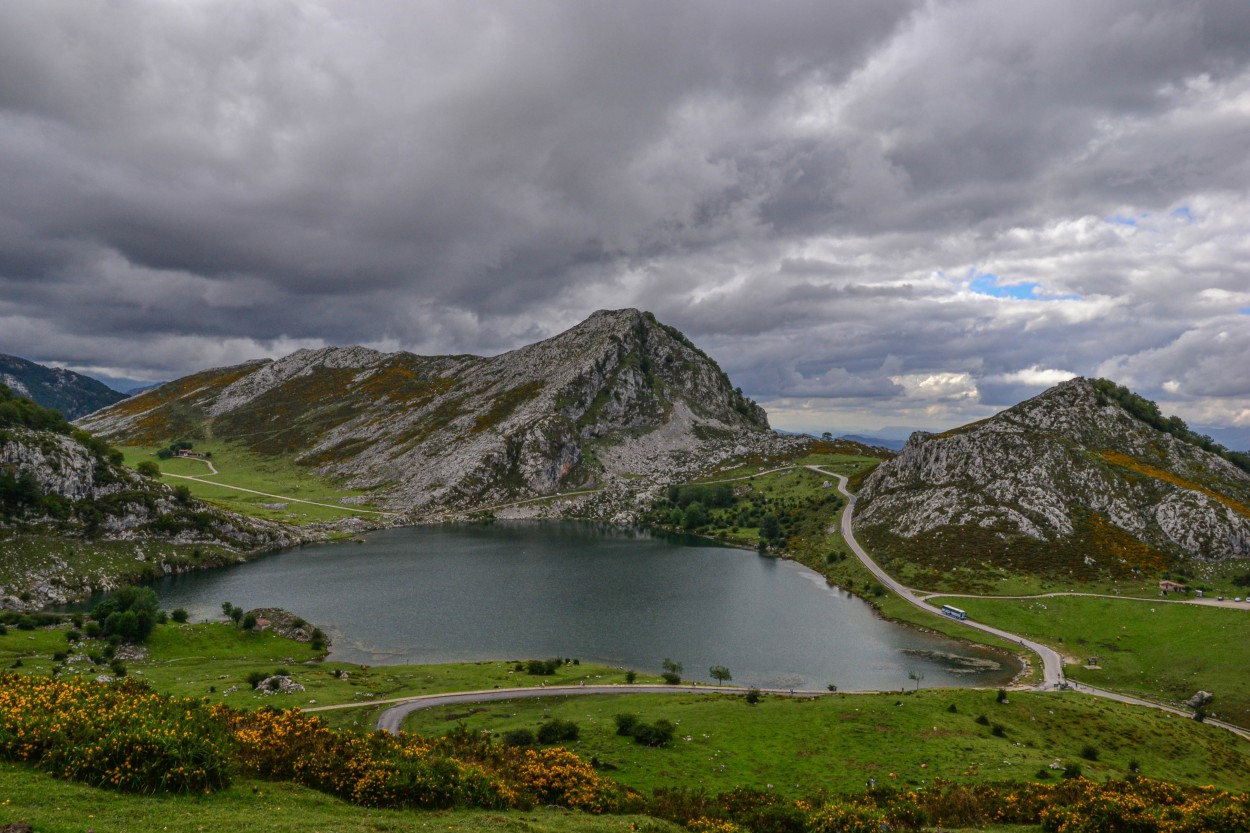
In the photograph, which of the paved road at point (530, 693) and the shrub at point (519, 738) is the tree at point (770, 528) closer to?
the paved road at point (530, 693)

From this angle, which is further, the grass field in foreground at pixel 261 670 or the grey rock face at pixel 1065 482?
the grey rock face at pixel 1065 482

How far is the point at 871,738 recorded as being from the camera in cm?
5266

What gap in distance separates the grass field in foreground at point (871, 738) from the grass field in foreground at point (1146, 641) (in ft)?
61.5

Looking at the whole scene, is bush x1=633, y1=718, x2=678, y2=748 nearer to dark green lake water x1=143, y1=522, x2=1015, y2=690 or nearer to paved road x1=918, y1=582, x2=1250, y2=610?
dark green lake water x1=143, y1=522, x2=1015, y2=690

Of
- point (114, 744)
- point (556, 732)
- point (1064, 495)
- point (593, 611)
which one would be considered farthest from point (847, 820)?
point (1064, 495)

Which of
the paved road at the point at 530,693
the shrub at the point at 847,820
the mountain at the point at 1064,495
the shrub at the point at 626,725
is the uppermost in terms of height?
the mountain at the point at 1064,495

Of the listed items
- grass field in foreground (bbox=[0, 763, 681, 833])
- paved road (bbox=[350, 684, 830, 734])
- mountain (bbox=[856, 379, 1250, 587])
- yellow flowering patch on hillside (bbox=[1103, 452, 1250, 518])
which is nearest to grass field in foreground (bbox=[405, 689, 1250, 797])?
paved road (bbox=[350, 684, 830, 734])

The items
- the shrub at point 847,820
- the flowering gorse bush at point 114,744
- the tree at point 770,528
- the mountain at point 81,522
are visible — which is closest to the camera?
the flowering gorse bush at point 114,744

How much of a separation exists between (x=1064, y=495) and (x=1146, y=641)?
59.8 meters

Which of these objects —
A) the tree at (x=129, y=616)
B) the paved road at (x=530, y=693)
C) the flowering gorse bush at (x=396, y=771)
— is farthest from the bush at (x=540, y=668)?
the tree at (x=129, y=616)

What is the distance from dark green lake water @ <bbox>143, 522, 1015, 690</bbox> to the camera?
8888 centimetres

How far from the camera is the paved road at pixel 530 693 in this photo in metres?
59.9

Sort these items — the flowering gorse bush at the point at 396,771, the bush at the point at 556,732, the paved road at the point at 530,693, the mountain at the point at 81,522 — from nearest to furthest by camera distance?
the flowering gorse bush at the point at 396,771 → the bush at the point at 556,732 → the paved road at the point at 530,693 → the mountain at the point at 81,522

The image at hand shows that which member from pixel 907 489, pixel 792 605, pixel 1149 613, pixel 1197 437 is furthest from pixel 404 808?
pixel 1197 437
